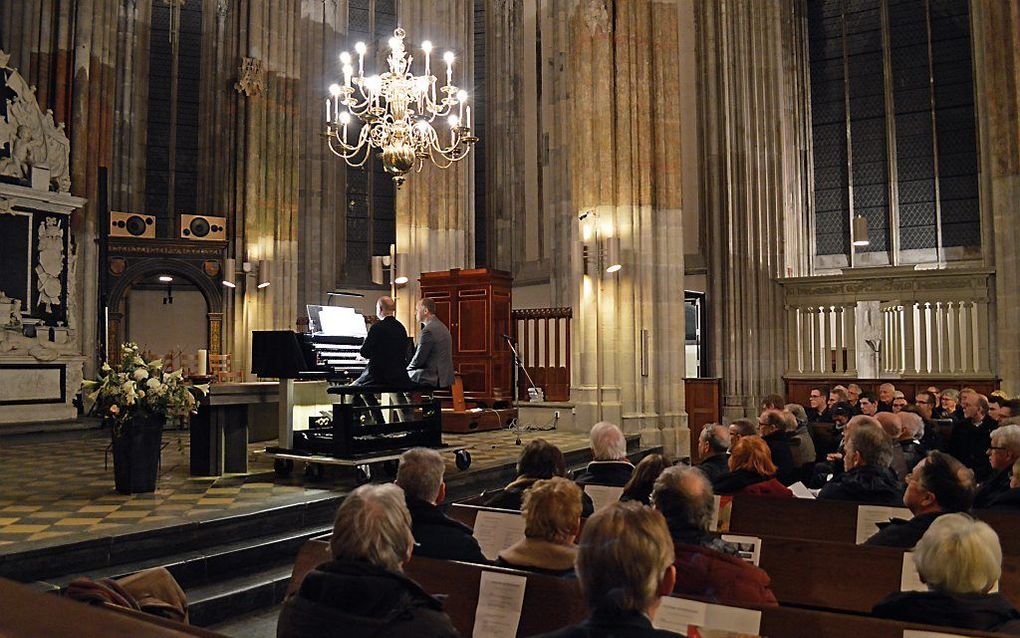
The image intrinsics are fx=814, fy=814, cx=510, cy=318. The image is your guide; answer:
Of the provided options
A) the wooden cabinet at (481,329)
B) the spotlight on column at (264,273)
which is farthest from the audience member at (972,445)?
the spotlight on column at (264,273)

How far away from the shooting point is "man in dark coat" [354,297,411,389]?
6531mm

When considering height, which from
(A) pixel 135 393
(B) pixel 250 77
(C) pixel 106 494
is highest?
(B) pixel 250 77

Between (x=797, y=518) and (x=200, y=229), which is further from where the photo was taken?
(x=200, y=229)

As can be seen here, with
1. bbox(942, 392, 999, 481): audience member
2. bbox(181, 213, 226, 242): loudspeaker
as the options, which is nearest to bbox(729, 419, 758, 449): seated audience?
bbox(942, 392, 999, 481): audience member

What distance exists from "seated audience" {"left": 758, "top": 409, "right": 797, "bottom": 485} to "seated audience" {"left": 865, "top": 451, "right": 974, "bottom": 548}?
7.41 ft

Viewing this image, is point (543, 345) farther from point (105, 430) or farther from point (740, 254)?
point (105, 430)

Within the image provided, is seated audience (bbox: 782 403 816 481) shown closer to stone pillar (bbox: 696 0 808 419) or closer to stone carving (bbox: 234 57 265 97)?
stone pillar (bbox: 696 0 808 419)

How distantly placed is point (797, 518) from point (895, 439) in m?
2.24

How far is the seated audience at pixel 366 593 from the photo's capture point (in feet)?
6.42

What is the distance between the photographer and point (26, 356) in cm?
1103

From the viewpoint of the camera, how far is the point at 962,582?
2197 mm

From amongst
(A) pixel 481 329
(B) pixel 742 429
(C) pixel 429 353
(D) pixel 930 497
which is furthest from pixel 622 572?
(A) pixel 481 329

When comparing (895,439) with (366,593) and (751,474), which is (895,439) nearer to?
(751,474)

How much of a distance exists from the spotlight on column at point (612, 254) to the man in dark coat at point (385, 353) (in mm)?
4931
